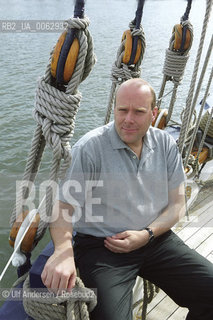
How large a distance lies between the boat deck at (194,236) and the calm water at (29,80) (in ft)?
5.28

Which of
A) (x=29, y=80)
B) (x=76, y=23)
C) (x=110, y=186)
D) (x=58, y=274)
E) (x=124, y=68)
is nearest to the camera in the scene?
(x=76, y=23)

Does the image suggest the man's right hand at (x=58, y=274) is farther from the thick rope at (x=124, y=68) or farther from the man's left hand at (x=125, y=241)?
the thick rope at (x=124, y=68)

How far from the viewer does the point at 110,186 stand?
62.4 inches

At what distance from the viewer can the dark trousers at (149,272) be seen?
144cm

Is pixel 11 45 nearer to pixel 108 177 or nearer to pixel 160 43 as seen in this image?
pixel 160 43

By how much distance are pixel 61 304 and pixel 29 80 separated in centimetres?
712

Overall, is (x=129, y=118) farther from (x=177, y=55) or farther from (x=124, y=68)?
(x=177, y=55)

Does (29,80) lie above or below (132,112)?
below

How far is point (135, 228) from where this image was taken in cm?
163

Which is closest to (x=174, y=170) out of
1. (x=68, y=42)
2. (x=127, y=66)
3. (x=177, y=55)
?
(x=127, y=66)

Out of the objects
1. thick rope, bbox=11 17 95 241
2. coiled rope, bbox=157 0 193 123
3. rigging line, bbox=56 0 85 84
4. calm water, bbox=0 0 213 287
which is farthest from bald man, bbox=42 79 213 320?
calm water, bbox=0 0 213 287

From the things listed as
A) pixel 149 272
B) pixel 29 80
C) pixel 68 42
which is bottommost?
pixel 29 80

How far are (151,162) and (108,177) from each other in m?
0.26

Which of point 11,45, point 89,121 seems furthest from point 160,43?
point 89,121
